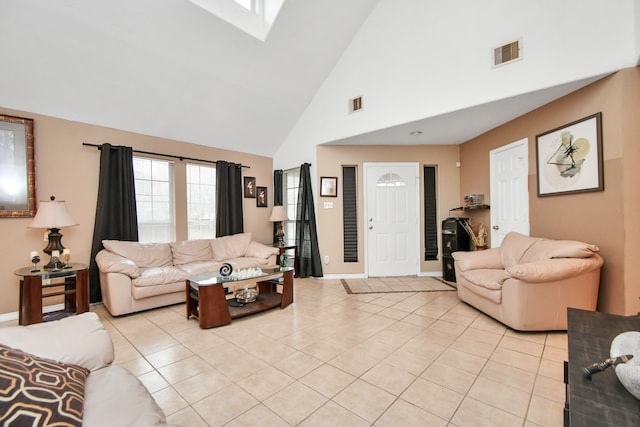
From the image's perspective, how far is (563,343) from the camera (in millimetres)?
2459

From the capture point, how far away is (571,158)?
2.95 metres

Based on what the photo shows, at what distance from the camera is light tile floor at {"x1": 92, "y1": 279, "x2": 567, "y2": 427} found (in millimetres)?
1645

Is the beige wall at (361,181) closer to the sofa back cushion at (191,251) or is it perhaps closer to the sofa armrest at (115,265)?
the sofa back cushion at (191,251)

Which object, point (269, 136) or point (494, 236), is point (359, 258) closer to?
point (494, 236)

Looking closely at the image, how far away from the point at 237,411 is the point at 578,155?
3.88 metres

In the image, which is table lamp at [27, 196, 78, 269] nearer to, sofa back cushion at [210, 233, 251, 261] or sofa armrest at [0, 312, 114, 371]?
sofa back cushion at [210, 233, 251, 261]

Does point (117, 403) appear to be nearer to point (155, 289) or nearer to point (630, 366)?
point (630, 366)

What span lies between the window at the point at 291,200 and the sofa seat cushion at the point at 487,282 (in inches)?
130

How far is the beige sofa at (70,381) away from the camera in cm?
84

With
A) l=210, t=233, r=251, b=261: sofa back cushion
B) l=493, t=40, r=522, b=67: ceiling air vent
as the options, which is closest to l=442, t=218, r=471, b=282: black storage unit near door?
l=493, t=40, r=522, b=67: ceiling air vent

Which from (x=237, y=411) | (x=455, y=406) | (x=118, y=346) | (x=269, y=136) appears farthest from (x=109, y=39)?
(x=455, y=406)

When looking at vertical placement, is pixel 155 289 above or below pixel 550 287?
below

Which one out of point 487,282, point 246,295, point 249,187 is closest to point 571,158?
point 487,282

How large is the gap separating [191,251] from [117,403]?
136 inches
